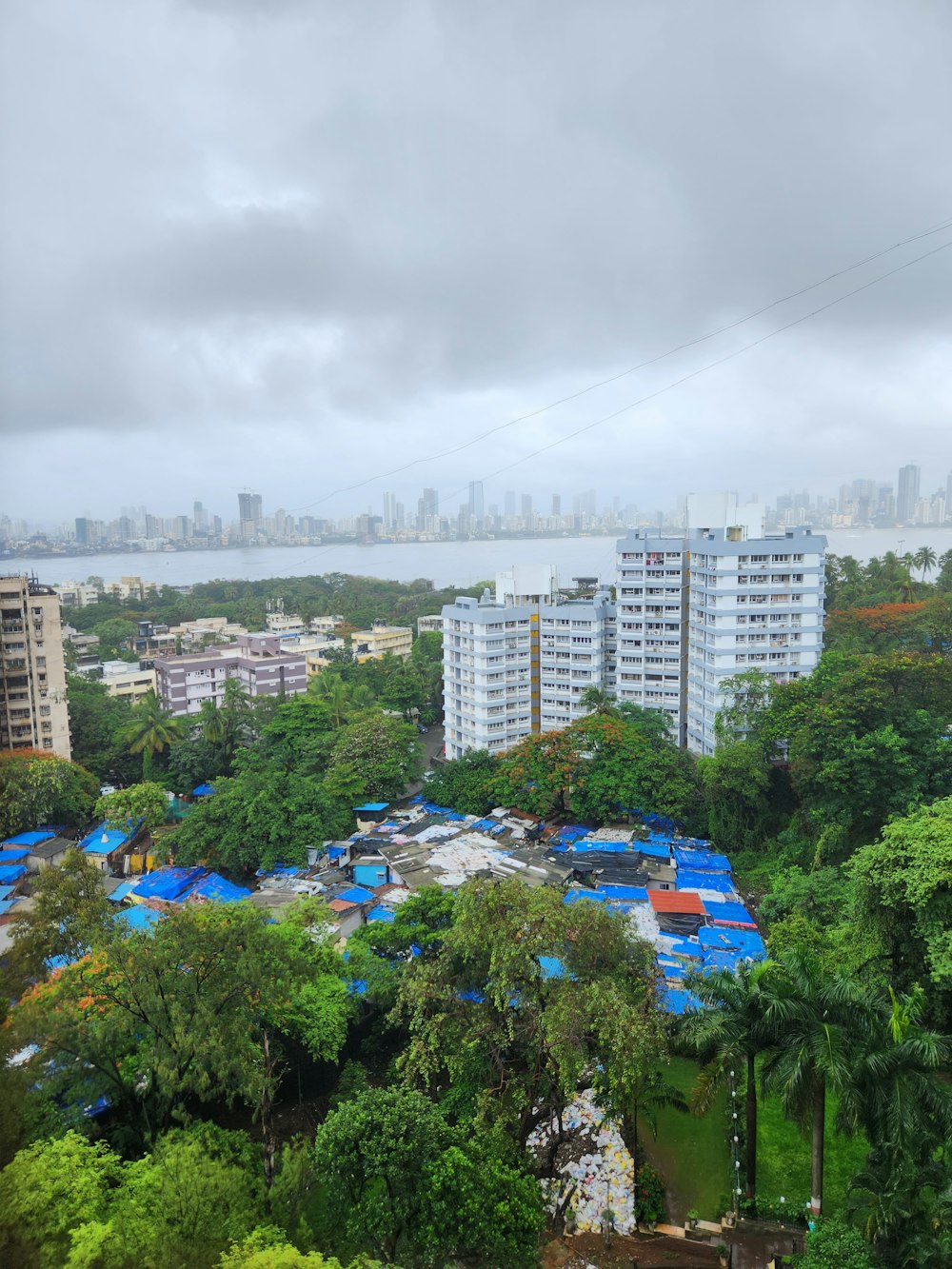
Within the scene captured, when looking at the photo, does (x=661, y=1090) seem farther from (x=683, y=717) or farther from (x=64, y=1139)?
(x=683, y=717)

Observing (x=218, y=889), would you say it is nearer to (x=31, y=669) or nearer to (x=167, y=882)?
(x=167, y=882)

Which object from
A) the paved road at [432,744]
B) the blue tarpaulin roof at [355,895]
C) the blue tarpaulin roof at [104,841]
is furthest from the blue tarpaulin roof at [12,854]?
the paved road at [432,744]

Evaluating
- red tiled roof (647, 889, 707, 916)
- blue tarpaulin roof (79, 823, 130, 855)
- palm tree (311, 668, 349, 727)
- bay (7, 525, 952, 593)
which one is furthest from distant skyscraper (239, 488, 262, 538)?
red tiled roof (647, 889, 707, 916)

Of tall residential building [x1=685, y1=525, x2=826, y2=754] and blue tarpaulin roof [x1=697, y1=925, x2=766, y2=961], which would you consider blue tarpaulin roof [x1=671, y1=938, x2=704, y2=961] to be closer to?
blue tarpaulin roof [x1=697, y1=925, x2=766, y2=961]

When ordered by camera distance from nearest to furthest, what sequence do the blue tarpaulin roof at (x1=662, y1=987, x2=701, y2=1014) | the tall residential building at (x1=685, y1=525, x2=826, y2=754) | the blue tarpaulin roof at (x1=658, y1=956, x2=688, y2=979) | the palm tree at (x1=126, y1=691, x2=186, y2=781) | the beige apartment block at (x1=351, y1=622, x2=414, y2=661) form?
1. the blue tarpaulin roof at (x1=662, y1=987, x2=701, y2=1014)
2. the blue tarpaulin roof at (x1=658, y1=956, x2=688, y2=979)
3. the tall residential building at (x1=685, y1=525, x2=826, y2=754)
4. the palm tree at (x1=126, y1=691, x2=186, y2=781)
5. the beige apartment block at (x1=351, y1=622, x2=414, y2=661)

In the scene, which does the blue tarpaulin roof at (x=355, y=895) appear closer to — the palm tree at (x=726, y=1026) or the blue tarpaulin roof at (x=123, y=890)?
the blue tarpaulin roof at (x=123, y=890)

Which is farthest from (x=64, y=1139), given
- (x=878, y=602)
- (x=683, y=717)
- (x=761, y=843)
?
(x=878, y=602)
